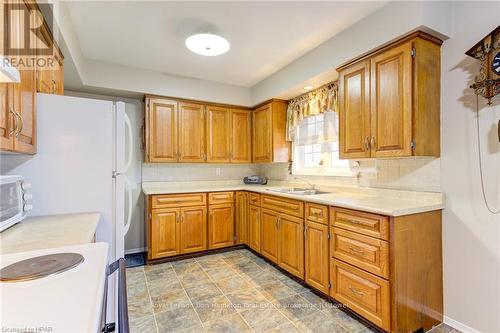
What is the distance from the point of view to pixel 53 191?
1683 mm

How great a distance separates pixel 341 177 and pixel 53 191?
8.64 feet

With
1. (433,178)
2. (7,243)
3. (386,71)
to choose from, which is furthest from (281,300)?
(386,71)

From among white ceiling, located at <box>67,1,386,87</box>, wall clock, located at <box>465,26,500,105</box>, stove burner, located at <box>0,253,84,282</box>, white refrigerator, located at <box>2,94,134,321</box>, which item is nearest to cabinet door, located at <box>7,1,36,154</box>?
white refrigerator, located at <box>2,94,134,321</box>

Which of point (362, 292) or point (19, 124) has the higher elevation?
point (19, 124)

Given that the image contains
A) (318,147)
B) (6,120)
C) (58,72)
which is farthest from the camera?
(318,147)

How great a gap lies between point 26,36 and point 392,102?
250 cm

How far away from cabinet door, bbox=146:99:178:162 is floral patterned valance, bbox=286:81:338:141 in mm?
1637

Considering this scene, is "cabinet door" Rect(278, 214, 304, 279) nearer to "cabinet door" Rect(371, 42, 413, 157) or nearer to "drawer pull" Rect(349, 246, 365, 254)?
"drawer pull" Rect(349, 246, 365, 254)

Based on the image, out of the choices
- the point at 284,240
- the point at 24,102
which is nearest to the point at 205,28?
the point at 24,102

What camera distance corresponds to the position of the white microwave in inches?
51.1

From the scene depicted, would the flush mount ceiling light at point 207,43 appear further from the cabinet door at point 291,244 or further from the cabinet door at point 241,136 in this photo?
the cabinet door at point 291,244

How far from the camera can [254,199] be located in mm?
3424

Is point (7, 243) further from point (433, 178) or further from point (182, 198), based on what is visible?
point (433, 178)

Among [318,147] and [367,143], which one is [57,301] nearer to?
[367,143]
